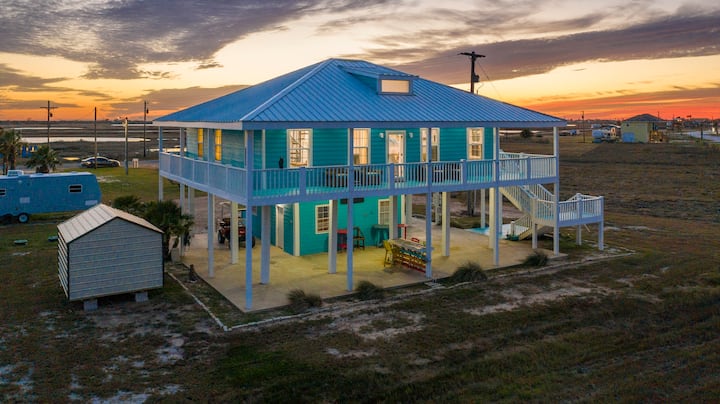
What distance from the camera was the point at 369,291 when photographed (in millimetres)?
16656

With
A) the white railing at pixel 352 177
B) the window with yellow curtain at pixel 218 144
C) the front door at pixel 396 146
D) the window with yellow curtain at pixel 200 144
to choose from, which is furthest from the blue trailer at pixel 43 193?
the front door at pixel 396 146

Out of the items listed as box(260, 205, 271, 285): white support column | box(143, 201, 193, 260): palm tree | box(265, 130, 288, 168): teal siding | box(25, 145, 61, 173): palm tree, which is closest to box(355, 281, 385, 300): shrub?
box(260, 205, 271, 285): white support column

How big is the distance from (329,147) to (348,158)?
321cm

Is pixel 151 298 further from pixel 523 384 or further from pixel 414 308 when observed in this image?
pixel 523 384

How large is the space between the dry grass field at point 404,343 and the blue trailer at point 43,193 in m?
10.0

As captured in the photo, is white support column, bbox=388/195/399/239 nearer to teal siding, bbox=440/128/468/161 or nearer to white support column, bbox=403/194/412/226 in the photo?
teal siding, bbox=440/128/468/161

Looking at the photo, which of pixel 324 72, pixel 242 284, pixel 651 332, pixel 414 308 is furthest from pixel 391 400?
pixel 324 72

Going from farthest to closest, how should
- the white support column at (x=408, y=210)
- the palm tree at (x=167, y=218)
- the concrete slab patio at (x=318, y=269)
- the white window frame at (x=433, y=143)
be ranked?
1. the white support column at (x=408, y=210)
2. the white window frame at (x=433, y=143)
3. the palm tree at (x=167, y=218)
4. the concrete slab patio at (x=318, y=269)

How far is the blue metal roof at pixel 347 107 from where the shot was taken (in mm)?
16562

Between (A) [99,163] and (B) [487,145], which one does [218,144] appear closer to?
(B) [487,145]

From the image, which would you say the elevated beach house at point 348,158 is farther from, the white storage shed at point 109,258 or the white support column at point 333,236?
the white storage shed at point 109,258

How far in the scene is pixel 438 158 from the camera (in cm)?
2288

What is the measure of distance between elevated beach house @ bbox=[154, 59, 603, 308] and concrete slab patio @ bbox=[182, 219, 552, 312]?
0.49 metres

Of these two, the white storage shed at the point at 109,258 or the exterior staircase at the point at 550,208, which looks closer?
the white storage shed at the point at 109,258
